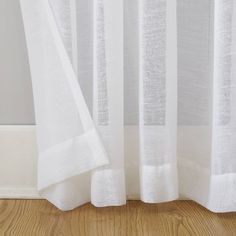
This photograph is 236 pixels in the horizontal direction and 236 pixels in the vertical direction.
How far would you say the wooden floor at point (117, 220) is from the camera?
3.81 ft

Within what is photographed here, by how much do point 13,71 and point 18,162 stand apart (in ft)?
0.88

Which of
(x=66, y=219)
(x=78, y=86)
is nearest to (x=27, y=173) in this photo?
(x=66, y=219)

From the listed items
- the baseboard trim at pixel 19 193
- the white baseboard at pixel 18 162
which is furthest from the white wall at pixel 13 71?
the baseboard trim at pixel 19 193

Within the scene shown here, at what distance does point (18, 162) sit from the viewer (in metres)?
1.36

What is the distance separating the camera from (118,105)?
1.17 m

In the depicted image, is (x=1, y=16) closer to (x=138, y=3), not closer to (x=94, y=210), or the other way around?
(x=138, y=3)

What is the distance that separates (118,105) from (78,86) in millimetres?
114

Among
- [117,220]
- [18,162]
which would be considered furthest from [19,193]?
[117,220]

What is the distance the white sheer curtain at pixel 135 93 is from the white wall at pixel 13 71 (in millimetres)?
125

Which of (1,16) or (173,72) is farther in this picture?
(1,16)

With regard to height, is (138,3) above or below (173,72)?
above

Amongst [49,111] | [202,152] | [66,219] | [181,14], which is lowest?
[66,219]

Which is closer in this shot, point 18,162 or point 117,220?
point 117,220

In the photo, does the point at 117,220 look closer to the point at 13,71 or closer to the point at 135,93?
the point at 135,93
